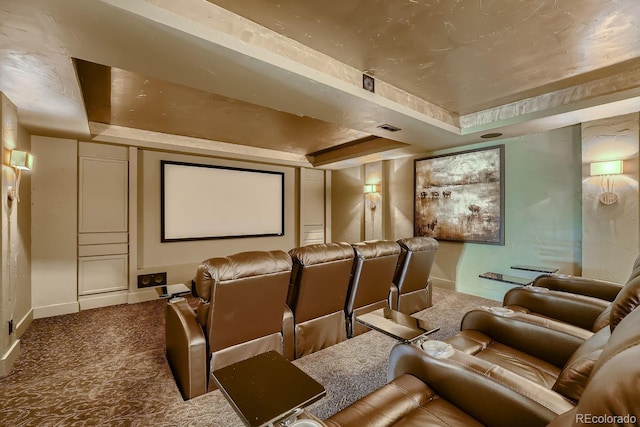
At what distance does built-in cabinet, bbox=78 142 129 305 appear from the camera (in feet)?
12.9

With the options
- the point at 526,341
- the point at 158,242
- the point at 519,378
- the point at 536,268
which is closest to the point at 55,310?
the point at 158,242

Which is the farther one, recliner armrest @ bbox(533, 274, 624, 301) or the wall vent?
the wall vent

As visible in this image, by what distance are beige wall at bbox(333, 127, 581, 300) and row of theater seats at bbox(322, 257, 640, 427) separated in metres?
2.08

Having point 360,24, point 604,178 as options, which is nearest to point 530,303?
point 604,178

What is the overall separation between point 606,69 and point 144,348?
5190 millimetres

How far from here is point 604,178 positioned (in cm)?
309

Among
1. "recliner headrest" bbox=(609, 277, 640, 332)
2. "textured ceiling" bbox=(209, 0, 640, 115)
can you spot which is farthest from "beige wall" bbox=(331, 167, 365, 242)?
"recliner headrest" bbox=(609, 277, 640, 332)

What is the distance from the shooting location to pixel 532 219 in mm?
3730

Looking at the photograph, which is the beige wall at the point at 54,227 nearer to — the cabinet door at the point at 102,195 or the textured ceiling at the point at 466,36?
the cabinet door at the point at 102,195

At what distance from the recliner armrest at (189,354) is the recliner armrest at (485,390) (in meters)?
1.30

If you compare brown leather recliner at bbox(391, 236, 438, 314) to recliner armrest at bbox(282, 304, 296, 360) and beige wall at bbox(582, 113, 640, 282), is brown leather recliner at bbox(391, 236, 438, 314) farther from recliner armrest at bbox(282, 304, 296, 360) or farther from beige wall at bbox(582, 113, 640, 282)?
beige wall at bbox(582, 113, 640, 282)

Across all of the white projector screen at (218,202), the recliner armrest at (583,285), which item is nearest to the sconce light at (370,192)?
the white projector screen at (218,202)

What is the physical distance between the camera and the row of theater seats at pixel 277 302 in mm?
1777

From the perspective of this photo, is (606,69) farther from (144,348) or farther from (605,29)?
(144,348)
